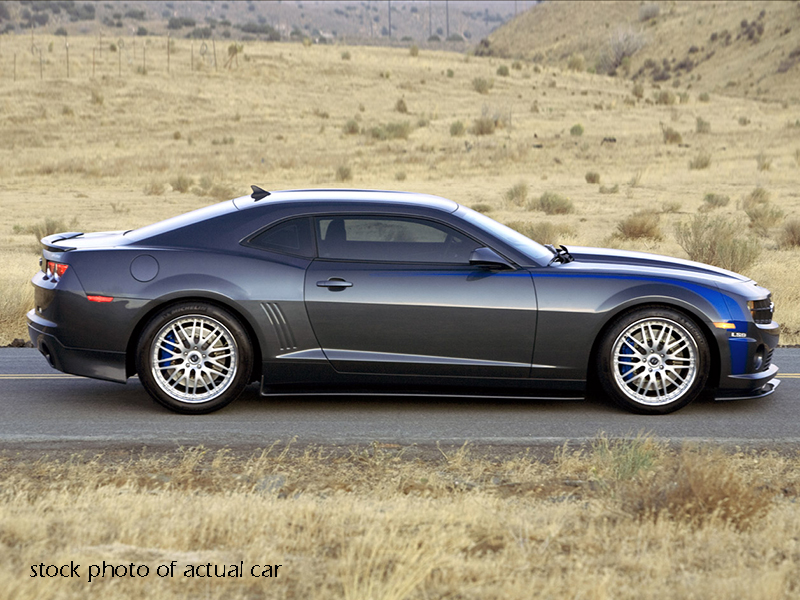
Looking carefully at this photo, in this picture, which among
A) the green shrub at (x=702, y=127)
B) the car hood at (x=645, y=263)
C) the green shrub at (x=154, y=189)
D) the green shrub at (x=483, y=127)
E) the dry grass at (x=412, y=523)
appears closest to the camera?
the dry grass at (x=412, y=523)

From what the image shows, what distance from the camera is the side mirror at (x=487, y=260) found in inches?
293

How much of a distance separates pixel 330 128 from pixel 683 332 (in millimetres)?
37961

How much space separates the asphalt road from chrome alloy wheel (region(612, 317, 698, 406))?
0.74ft

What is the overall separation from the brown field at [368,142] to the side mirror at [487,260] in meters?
5.60

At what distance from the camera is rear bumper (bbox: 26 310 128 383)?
754 centimetres

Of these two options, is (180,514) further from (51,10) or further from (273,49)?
(51,10)

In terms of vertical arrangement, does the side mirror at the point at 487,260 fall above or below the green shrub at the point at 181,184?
below

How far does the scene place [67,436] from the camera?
23.3ft

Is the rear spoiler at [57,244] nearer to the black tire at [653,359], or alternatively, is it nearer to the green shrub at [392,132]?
the black tire at [653,359]

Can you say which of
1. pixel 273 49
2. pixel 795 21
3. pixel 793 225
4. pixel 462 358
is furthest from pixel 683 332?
pixel 795 21

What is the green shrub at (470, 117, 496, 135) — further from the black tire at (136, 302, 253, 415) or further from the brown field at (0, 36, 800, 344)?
the black tire at (136, 302, 253, 415)

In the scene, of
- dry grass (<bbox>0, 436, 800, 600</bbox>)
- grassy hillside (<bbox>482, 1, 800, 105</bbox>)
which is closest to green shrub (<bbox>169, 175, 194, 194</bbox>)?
dry grass (<bbox>0, 436, 800, 600</bbox>)

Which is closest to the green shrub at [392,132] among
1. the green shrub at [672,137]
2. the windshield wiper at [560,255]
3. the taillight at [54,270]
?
the green shrub at [672,137]

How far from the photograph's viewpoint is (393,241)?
7.67 metres
